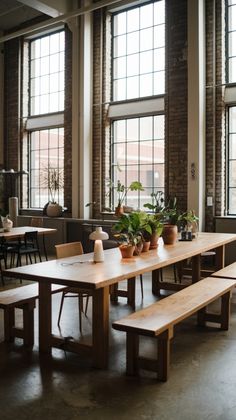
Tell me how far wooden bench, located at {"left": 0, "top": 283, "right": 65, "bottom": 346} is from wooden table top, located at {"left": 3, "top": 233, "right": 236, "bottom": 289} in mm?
293

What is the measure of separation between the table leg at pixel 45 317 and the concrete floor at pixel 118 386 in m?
0.10

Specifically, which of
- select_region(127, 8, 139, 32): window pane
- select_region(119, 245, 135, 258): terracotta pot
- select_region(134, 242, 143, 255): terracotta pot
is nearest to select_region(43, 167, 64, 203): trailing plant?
select_region(127, 8, 139, 32): window pane

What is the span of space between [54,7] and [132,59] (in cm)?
179

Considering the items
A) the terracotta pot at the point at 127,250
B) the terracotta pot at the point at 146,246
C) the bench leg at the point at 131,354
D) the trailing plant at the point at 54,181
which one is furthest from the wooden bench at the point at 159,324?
the trailing plant at the point at 54,181

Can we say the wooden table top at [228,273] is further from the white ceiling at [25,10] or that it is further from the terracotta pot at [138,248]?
the white ceiling at [25,10]

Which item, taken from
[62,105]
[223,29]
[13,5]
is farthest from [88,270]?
[13,5]

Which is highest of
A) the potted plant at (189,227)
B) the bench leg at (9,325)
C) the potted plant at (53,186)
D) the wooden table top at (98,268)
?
the potted plant at (53,186)

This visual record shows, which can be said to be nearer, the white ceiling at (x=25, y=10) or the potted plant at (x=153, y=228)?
the potted plant at (x=153, y=228)

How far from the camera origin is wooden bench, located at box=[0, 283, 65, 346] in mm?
3748

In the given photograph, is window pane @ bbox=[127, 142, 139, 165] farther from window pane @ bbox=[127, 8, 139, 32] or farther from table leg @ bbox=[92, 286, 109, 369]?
table leg @ bbox=[92, 286, 109, 369]

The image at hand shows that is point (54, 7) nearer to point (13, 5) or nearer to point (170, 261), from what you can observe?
point (13, 5)

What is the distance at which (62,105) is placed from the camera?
9.89 metres

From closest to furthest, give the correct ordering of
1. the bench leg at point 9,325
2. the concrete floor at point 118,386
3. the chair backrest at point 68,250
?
1. the concrete floor at point 118,386
2. the bench leg at point 9,325
3. the chair backrest at point 68,250

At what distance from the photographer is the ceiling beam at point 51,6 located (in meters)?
7.92
